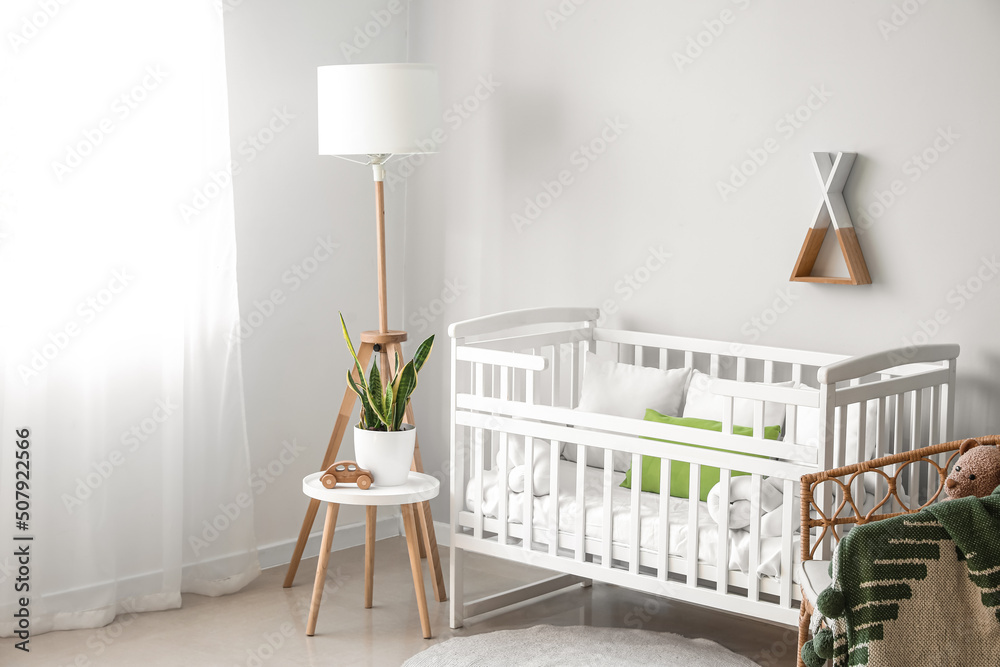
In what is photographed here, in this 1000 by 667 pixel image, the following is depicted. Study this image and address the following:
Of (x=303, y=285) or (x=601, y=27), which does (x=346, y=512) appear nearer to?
(x=303, y=285)

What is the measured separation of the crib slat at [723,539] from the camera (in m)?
2.37

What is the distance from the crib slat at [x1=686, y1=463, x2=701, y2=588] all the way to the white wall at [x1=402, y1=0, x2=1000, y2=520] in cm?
73

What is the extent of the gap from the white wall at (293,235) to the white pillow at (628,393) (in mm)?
1058

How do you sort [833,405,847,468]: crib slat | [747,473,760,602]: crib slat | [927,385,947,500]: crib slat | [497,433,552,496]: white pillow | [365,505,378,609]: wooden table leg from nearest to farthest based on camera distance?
1. [833,405,847,468]: crib slat
2. [747,473,760,602]: crib slat
3. [927,385,947,500]: crib slat
4. [497,433,552,496]: white pillow
5. [365,505,378,609]: wooden table leg

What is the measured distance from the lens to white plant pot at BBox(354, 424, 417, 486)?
283 centimetres

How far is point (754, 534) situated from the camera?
2.34 metres

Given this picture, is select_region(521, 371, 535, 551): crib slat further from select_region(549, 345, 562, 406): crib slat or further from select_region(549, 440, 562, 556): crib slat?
select_region(549, 345, 562, 406): crib slat

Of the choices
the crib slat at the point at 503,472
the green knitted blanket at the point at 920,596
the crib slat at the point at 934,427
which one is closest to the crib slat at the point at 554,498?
the crib slat at the point at 503,472

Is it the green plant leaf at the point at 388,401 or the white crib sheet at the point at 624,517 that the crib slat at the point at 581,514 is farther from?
the green plant leaf at the point at 388,401

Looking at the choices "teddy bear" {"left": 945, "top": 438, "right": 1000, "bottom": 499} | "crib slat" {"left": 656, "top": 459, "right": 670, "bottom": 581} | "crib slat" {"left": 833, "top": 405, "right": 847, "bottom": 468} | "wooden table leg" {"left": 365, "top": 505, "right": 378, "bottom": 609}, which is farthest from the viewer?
"wooden table leg" {"left": 365, "top": 505, "right": 378, "bottom": 609}

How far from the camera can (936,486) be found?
2.64 meters

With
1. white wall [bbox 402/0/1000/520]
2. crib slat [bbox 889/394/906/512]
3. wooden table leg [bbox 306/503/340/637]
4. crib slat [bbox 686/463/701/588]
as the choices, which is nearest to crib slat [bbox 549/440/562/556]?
crib slat [bbox 686/463/701/588]

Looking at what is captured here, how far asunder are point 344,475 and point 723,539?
1069 millimetres

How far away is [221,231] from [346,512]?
1197mm
